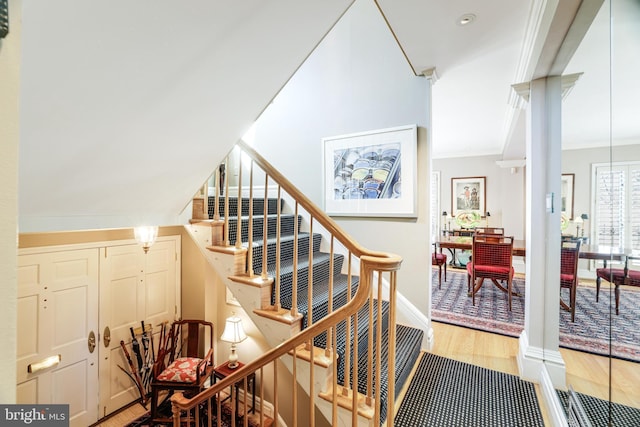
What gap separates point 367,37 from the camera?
9.26ft

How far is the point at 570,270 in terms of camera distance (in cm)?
178

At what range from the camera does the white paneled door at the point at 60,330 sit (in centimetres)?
245

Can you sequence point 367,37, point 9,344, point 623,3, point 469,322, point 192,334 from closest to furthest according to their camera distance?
point 9,344, point 623,3, point 367,37, point 469,322, point 192,334

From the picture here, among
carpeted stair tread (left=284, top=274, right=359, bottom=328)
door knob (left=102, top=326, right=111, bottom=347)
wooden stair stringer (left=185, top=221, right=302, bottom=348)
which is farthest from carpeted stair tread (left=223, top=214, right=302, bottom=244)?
door knob (left=102, top=326, right=111, bottom=347)

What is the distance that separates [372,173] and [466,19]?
4.68ft

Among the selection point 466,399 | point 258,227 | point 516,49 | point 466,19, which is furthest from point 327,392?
point 516,49

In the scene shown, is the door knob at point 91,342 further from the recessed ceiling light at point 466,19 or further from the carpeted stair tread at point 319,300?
the recessed ceiling light at point 466,19

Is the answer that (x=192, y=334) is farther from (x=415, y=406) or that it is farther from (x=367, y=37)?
(x=367, y=37)

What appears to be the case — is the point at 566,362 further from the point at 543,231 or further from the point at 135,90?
the point at 135,90

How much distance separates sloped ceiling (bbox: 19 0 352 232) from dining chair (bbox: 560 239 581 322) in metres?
2.03

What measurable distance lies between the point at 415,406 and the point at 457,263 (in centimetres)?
479

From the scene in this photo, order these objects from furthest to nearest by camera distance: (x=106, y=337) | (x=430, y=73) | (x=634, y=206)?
1. (x=106, y=337)
2. (x=430, y=73)
3. (x=634, y=206)

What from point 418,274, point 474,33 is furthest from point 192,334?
point 474,33

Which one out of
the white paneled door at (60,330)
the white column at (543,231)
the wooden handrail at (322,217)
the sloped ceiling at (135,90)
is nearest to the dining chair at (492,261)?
the white column at (543,231)
